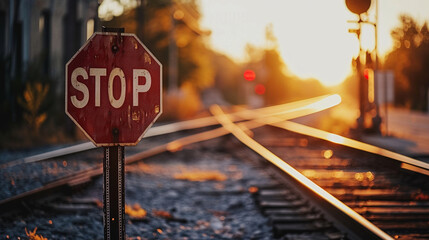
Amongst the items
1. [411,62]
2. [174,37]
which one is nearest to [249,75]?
[411,62]

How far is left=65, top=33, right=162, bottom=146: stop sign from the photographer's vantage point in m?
2.95

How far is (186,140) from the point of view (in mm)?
13242

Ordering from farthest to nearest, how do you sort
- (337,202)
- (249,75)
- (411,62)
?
(249,75) < (411,62) < (337,202)

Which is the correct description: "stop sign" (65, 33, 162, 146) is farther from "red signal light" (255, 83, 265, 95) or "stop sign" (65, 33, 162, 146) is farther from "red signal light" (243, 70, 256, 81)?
"red signal light" (243, 70, 256, 81)

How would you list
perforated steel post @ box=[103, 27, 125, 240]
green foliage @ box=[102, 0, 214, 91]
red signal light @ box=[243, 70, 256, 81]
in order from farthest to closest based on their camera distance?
red signal light @ box=[243, 70, 256, 81] → green foliage @ box=[102, 0, 214, 91] → perforated steel post @ box=[103, 27, 125, 240]

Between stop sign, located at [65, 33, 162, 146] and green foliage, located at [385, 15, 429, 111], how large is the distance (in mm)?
37596

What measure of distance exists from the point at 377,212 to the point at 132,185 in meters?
3.59

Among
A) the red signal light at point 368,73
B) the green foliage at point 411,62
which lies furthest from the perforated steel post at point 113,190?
the green foliage at point 411,62

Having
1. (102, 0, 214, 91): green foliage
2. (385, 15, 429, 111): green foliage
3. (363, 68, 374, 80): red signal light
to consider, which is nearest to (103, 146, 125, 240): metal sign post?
(363, 68, 374, 80): red signal light

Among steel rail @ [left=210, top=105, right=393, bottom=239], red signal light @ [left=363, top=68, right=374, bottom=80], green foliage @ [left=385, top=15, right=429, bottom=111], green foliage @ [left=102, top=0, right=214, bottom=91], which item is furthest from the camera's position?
green foliage @ [left=385, top=15, right=429, bottom=111]

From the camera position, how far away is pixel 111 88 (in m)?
2.99

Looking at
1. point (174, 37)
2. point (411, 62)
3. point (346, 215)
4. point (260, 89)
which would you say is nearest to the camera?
point (346, 215)

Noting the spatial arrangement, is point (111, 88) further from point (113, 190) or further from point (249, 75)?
point (249, 75)

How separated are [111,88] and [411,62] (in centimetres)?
4100
